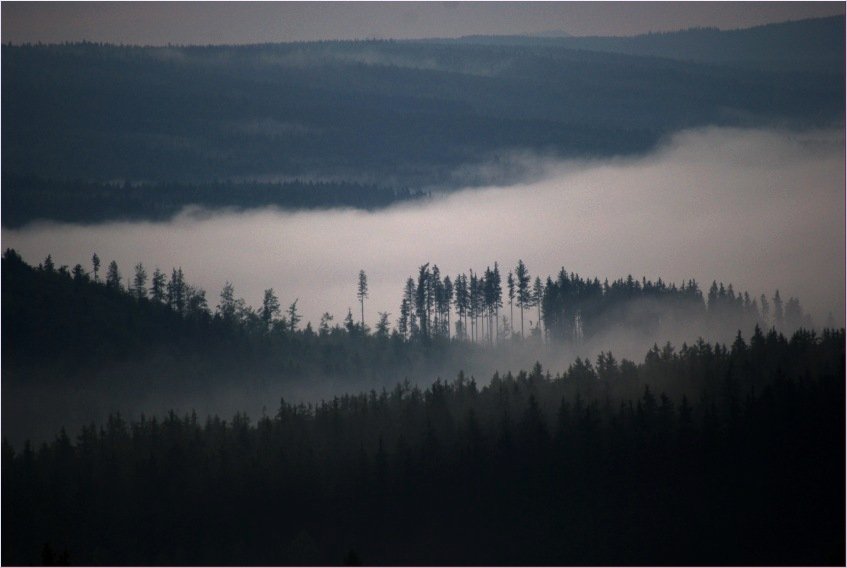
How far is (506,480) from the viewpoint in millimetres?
150625

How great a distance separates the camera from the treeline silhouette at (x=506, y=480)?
468ft

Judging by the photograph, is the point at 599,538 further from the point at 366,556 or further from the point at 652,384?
the point at 652,384

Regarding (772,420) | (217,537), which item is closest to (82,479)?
(217,537)

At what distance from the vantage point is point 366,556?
473ft

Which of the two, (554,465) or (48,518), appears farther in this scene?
(48,518)

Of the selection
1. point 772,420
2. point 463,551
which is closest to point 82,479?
point 463,551

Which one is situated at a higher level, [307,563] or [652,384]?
[652,384]

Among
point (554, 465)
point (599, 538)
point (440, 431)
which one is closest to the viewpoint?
point (599, 538)

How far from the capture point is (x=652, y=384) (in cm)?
16812

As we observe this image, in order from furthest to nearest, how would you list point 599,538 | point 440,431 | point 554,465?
point 440,431, point 554,465, point 599,538

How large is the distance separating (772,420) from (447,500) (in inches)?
1175

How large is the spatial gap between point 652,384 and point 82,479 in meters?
58.2

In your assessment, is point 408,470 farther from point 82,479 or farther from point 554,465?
point 82,479

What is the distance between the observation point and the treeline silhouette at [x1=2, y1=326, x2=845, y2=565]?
468ft
